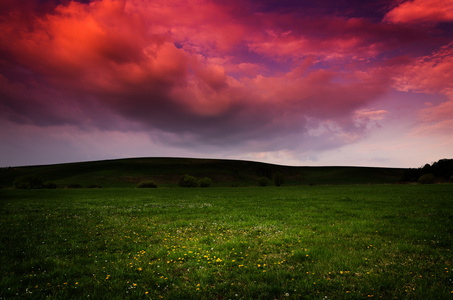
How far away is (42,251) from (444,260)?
16.5m

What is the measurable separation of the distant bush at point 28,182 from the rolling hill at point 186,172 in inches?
774

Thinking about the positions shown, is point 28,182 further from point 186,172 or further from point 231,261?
point 231,261

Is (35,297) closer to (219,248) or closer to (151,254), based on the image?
(151,254)

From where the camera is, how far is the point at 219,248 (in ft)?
32.3

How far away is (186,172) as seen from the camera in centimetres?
12862

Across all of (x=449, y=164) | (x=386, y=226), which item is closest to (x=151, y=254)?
(x=386, y=226)

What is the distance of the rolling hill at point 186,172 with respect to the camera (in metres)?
103

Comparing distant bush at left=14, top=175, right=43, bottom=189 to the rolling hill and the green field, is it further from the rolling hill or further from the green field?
the green field

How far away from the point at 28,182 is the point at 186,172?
72430mm

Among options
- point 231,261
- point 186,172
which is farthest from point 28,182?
point 231,261

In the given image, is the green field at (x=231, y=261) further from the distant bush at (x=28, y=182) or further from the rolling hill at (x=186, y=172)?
the rolling hill at (x=186, y=172)

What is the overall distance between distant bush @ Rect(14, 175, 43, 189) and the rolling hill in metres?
19.6

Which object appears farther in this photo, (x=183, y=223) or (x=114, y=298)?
(x=183, y=223)

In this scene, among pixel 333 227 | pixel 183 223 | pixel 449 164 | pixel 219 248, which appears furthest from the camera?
pixel 449 164
